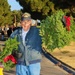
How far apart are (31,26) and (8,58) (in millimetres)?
691

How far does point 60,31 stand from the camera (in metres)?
6.76

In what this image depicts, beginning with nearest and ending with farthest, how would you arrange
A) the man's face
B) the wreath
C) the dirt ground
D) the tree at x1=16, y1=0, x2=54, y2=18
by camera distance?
1. the man's face
2. the wreath
3. the dirt ground
4. the tree at x1=16, y1=0, x2=54, y2=18

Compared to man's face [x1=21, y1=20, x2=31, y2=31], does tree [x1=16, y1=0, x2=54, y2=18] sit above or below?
above

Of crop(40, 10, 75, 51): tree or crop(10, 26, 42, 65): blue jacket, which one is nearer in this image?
crop(10, 26, 42, 65): blue jacket

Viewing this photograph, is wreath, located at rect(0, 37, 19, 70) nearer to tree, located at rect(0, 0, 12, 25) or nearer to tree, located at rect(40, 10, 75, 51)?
tree, located at rect(40, 10, 75, 51)

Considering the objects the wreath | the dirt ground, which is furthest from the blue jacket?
the dirt ground

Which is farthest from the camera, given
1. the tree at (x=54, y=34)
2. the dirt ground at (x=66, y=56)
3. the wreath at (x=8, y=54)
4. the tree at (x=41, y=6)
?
the tree at (x=41, y=6)

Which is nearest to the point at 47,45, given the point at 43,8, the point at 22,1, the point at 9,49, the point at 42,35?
the point at 42,35

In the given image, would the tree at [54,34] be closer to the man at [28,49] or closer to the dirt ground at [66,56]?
the man at [28,49]

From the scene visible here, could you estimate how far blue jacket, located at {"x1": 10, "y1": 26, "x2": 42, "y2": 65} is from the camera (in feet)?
20.8

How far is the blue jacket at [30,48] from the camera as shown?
635 centimetres

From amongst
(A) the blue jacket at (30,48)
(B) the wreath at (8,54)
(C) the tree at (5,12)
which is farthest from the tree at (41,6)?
(C) the tree at (5,12)

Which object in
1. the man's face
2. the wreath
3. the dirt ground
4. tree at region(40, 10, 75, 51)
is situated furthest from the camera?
the dirt ground

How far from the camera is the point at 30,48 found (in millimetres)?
6371
